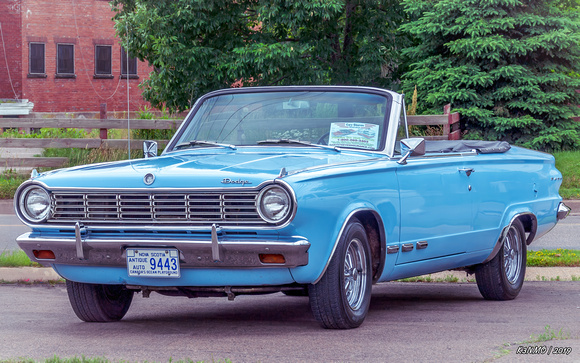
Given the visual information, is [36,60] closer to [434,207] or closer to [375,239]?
[434,207]

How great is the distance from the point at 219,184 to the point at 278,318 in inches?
64.3

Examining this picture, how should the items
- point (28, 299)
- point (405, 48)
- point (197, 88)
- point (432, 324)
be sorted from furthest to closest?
1. point (405, 48)
2. point (197, 88)
3. point (28, 299)
4. point (432, 324)

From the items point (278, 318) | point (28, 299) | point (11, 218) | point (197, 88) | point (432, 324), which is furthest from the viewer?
point (197, 88)

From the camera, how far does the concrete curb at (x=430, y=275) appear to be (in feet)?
28.1

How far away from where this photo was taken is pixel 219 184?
5.15 m

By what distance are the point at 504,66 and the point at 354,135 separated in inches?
617

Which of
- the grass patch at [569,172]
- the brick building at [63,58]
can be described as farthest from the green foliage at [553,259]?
the brick building at [63,58]

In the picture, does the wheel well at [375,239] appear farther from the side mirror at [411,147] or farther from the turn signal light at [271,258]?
the turn signal light at [271,258]

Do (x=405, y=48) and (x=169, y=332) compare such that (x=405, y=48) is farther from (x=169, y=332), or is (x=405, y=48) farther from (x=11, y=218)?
(x=169, y=332)

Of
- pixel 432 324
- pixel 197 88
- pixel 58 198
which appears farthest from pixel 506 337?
pixel 197 88

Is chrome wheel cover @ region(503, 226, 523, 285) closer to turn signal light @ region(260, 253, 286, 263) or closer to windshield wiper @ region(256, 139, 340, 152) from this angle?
windshield wiper @ region(256, 139, 340, 152)

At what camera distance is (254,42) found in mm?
20875

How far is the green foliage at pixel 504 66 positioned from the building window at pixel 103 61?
947 inches

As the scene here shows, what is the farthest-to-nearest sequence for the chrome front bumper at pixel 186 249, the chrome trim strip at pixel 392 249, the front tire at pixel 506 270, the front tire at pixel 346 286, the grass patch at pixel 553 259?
the grass patch at pixel 553 259 → the front tire at pixel 506 270 → the chrome trim strip at pixel 392 249 → the front tire at pixel 346 286 → the chrome front bumper at pixel 186 249
